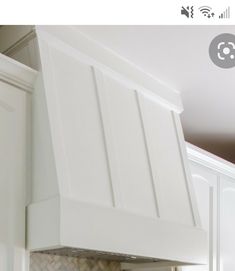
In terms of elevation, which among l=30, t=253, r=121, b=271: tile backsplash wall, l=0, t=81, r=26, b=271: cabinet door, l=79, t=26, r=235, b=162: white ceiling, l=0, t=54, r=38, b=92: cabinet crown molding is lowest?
l=30, t=253, r=121, b=271: tile backsplash wall

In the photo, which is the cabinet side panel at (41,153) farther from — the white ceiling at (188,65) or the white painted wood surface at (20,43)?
the white ceiling at (188,65)

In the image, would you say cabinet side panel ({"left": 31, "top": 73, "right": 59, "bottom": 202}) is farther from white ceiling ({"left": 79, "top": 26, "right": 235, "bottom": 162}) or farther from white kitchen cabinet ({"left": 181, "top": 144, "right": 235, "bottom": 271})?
white kitchen cabinet ({"left": 181, "top": 144, "right": 235, "bottom": 271})

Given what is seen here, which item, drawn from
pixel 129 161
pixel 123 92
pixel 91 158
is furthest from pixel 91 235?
pixel 123 92

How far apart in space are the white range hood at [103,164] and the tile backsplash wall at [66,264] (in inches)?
2.7

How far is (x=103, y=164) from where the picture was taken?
1.90m

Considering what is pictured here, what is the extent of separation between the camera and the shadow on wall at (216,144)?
3231mm

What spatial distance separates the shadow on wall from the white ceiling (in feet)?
0.27

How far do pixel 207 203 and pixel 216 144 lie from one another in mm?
730
